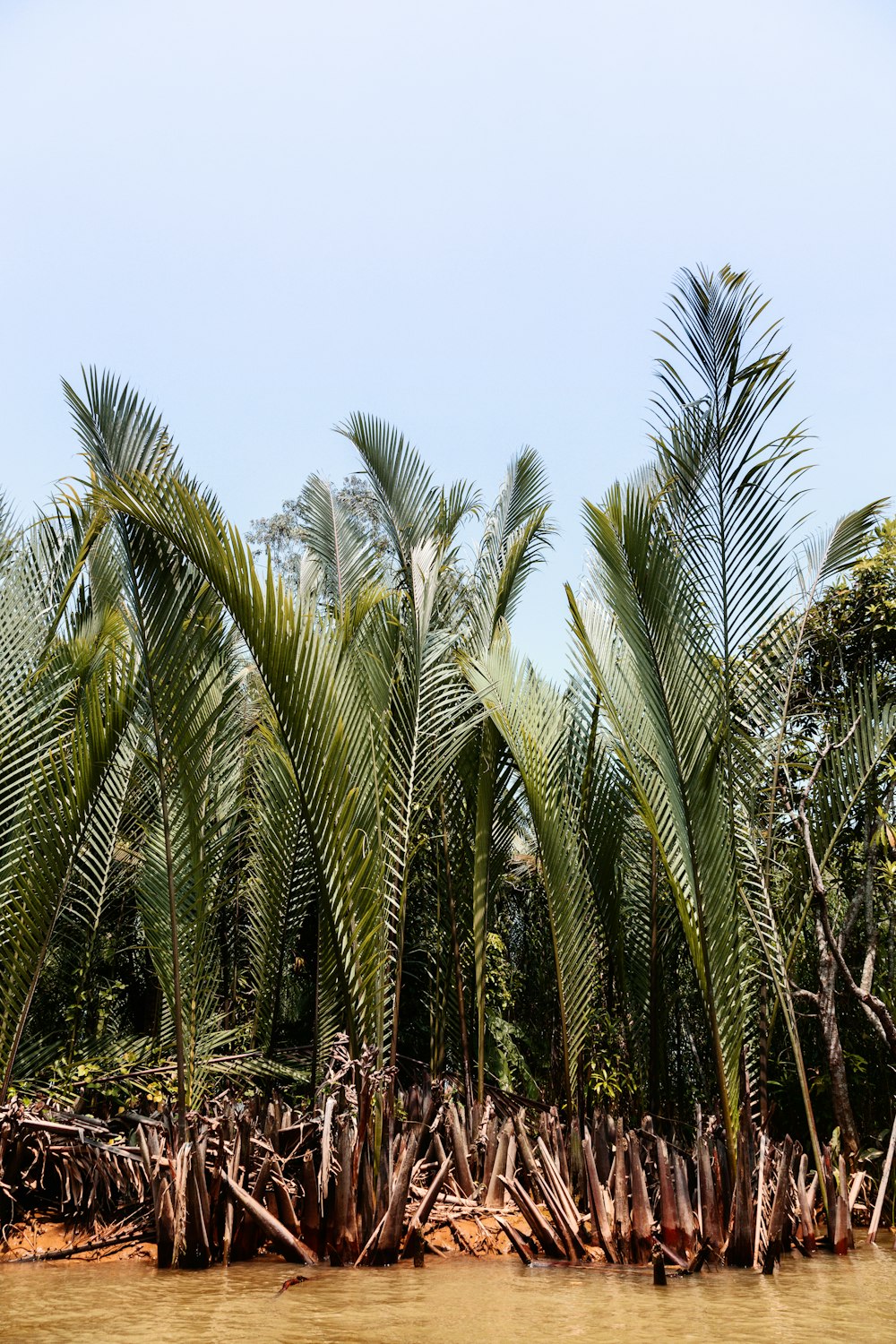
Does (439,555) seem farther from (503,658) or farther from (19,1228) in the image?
(19,1228)

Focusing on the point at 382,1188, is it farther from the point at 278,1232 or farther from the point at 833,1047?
the point at 833,1047

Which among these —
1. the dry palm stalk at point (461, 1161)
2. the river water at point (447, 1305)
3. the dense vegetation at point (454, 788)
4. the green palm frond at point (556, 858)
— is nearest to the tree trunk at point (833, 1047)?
the dense vegetation at point (454, 788)

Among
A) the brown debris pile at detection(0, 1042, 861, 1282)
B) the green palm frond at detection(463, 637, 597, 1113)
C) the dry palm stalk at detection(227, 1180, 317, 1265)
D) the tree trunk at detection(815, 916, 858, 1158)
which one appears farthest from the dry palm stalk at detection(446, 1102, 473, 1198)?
the tree trunk at detection(815, 916, 858, 1158)

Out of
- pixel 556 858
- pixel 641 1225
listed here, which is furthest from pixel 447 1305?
pixel 556 858

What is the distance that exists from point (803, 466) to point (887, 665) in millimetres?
2355

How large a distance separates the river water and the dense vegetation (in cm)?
76

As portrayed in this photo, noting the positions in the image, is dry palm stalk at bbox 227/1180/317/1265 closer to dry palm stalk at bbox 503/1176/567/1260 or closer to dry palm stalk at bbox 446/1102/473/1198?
dry palm stalk at bbox 503/1176/567/1260

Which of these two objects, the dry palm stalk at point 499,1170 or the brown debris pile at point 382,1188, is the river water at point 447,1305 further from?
the dry palm stalk at point 499,1170

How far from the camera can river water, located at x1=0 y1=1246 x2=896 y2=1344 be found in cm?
322

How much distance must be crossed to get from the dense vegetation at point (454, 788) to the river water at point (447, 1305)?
76 centimetres

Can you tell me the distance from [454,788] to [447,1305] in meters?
3.44

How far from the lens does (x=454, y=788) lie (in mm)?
6789

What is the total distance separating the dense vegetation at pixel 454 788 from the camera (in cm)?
436

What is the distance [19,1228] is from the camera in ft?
16.2
